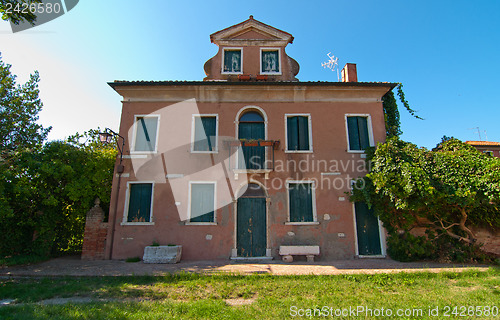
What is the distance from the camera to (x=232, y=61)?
521 inches

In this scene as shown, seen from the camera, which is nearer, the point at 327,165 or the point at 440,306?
the point at 440,306

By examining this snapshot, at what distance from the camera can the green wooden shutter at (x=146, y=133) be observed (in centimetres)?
1181

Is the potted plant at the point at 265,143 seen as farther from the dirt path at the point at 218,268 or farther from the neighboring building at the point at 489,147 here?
the neighboring building at the point at 489,147

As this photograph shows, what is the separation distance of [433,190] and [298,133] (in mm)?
Result: 5402

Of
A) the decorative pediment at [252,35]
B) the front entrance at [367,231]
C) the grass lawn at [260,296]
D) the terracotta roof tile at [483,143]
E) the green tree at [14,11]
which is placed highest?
the decorative pediment at [252,35]

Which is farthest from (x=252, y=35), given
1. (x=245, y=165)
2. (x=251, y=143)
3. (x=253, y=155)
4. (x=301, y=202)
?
(x=301, y=202)

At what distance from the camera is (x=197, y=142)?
11.8 meters

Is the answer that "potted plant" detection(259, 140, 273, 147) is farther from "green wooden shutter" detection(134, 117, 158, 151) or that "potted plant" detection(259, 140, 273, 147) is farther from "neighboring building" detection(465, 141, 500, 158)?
"neighboring building" detection(465, 141, 500, 158)

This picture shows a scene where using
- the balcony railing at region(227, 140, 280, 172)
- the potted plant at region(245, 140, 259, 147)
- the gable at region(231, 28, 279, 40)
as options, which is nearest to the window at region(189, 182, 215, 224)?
the balcony railing at region(227, 140, 280, 172)

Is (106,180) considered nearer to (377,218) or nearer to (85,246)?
(85,246)

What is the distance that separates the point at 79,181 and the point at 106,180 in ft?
3.87

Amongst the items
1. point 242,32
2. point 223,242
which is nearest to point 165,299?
point 223,242

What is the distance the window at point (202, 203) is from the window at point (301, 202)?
10.5 ft

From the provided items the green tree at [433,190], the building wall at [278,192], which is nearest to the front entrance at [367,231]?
the building wall at [278,192]
